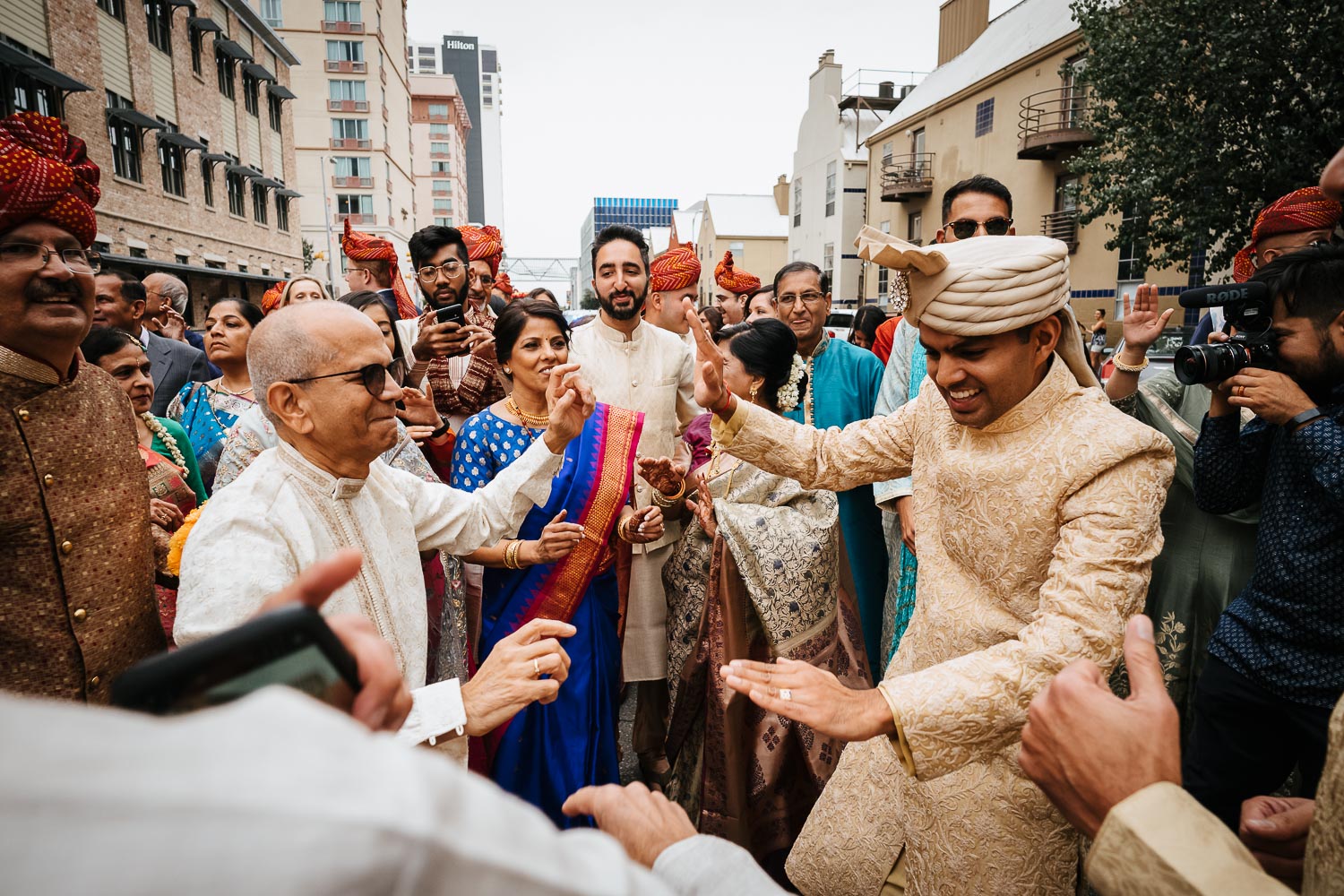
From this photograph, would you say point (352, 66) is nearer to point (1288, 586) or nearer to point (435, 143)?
point (435, 143)

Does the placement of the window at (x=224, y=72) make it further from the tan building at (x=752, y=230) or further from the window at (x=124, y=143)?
the tan building at (x=752, y=230)

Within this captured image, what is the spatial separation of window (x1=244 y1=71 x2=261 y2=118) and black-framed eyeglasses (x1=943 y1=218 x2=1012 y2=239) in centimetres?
3040

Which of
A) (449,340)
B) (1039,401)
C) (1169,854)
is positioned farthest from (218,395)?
(1169,854)

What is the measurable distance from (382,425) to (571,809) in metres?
1.13

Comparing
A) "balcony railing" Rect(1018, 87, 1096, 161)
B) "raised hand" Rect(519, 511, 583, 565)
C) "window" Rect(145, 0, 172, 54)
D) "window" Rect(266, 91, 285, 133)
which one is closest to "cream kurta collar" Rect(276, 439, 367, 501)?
"raised hand" Rect(519, 511, 583, 565)

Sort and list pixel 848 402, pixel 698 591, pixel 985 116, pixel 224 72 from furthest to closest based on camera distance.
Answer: pixel 224 72 < pixel 985 116 < pixel 848 402 < pixel 698 591

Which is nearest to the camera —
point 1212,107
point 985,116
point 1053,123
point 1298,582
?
point 1298,582

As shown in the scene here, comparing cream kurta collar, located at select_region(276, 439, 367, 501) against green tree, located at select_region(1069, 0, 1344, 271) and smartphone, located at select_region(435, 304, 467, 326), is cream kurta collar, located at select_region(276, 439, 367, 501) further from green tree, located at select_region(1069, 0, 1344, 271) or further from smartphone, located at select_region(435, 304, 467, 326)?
green tree, located at select_region(1069, 0, 1344, 271)

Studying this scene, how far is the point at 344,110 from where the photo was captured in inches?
1823

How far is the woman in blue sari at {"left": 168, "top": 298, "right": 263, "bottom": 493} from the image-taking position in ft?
11.6

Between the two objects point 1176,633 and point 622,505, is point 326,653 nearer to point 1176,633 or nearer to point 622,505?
point 622,505

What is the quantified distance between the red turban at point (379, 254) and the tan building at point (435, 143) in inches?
2927

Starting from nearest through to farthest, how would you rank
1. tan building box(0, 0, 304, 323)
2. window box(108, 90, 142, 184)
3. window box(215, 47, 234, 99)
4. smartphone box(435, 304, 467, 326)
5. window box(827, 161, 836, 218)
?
smartphone box(435, 304, 467, 326), tan building box(0, 0, 304, 323), window box(108, 90, 142, 184), window box(215, 47, 234, 99), window box(827, 161, 836, 218)

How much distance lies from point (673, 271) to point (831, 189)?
1029 inches
